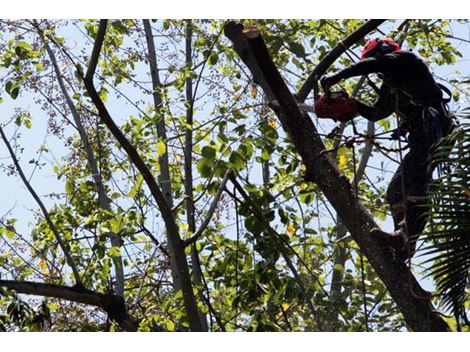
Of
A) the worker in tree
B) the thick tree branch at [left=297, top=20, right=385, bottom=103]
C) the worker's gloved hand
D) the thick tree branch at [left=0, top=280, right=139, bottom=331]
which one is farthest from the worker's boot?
the thick tree branch at [left=0, top=280, right=139, bottom=331]

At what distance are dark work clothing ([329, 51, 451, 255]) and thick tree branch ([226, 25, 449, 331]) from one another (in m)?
0.21

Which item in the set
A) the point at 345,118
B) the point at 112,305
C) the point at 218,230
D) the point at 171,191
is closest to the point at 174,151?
the point at 171,191

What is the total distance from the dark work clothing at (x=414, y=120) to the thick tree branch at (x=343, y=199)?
0.21m

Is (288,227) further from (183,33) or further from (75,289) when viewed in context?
(183,33)

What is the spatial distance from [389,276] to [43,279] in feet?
15.2

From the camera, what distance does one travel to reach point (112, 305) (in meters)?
5.97

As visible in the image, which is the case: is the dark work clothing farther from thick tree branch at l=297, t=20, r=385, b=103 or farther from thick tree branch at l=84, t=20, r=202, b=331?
thick tree branch at l=84, t=20, r=202, b=331

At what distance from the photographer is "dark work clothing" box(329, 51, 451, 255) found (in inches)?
192

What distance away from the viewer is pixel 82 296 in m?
5.79

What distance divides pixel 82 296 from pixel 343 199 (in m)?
1.75

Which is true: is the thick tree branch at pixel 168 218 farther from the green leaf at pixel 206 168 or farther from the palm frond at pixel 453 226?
the palm frond at pixel 453 226

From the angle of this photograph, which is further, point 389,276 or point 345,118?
point 345,118

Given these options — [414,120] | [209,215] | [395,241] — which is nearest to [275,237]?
[209,215]

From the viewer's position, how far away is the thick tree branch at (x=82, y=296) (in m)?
5.60
